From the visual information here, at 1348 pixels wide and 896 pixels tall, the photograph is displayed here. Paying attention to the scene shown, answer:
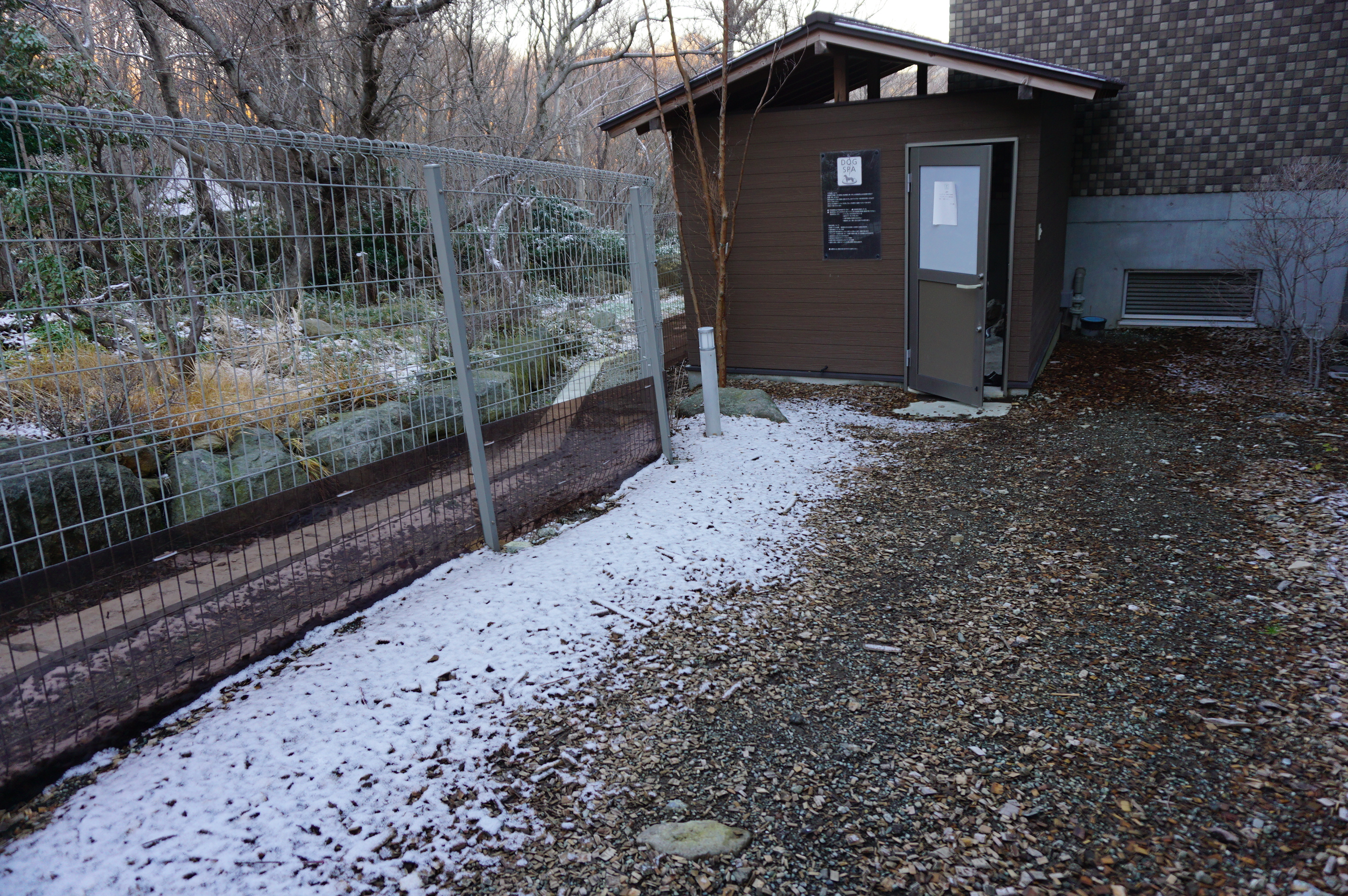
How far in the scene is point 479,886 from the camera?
208cm

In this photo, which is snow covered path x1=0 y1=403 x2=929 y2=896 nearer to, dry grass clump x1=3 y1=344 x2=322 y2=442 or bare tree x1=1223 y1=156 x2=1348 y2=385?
dry grass clump x1=3 y1=344 x2=322 y2=442

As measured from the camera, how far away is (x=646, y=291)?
5.21 m

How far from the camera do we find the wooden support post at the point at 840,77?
706 centimetres

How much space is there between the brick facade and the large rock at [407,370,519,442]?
692 cm

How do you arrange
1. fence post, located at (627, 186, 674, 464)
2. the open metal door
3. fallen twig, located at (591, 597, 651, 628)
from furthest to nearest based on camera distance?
the open metal door
fence post, located at (627, 186, 674, 464)
fallen twig, located at (591, 597, 651, 628)

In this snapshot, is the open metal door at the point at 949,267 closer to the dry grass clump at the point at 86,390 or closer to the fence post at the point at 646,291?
the fence post at the point at 646,291

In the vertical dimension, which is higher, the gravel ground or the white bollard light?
the white bollard light

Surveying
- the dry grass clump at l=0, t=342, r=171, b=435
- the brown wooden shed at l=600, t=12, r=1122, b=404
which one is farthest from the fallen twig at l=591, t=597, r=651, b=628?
the brown wooden shed at l=600, t=12, r=1122, b=404

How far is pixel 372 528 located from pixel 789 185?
17.9 ft

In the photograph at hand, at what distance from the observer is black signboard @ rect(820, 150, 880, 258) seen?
7203mm

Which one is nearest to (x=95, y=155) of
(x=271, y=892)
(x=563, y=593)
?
(x=563, y=593)

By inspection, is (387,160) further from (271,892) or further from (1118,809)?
(1118,809)

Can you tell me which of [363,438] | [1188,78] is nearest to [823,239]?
[1188,78]

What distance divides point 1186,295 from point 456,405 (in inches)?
360
